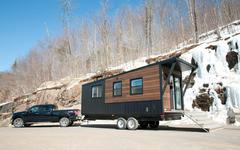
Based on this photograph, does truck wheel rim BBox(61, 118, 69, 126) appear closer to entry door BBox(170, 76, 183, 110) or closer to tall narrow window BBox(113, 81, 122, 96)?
tall narrow window BBox(113, 81, 122, 96)

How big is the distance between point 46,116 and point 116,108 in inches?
233

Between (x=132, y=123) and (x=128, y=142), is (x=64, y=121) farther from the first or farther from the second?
(x=128, y=142)

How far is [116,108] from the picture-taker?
13359 millimetres

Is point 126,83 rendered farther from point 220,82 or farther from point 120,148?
point 220,82

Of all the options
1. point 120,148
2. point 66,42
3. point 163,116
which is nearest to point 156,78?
point 163,116

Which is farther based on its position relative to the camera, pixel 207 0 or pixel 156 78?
pixel 207 0

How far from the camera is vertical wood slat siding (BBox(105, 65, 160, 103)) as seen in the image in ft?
38.5

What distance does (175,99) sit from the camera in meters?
13.1

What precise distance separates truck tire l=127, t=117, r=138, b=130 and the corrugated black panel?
239 millimetres

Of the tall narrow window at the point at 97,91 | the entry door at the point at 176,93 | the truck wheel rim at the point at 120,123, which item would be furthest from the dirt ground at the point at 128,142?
the tall narrow window at the point at 97,91

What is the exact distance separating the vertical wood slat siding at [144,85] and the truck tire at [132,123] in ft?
3.63

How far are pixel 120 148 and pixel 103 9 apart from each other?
90.4 ft

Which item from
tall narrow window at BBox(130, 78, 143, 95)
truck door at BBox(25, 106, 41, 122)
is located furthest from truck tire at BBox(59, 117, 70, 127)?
tall narrow window at BBox(130, 78, 143, 95)

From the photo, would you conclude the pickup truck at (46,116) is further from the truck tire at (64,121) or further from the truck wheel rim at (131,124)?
the truck wheel rim at (131,124)
